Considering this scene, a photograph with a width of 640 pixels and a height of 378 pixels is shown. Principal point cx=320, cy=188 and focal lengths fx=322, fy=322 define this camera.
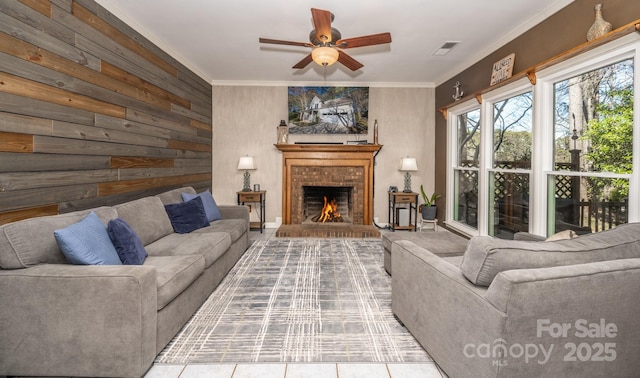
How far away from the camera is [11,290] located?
1685mm

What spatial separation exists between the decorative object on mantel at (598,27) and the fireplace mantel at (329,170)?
3380mm

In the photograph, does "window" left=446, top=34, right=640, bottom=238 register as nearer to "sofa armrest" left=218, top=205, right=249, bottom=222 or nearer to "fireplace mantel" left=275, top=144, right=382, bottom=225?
"fireplace mantel" left=275, top=144, right=382, bottom=225

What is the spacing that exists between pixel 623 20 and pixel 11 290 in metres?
4.39

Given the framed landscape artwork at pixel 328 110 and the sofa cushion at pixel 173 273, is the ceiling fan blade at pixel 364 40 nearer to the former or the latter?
the sofa cushion at pixel 173 273

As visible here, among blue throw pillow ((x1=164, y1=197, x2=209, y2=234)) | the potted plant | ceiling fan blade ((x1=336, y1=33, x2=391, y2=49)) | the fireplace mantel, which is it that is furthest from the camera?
the fireplace mantel

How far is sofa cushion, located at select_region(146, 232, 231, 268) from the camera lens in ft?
8.82

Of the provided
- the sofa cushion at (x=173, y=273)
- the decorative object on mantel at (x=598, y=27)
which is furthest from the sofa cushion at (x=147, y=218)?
the decorative object on mantel at (x=598, y=27)

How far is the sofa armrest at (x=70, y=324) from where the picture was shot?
1.68 metres

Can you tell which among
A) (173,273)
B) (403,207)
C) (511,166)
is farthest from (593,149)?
(173,273)

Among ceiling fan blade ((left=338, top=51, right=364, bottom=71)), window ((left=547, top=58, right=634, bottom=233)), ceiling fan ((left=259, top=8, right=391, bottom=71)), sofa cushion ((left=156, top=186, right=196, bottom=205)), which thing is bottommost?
sofa cushion ((left=156, top=186, right=196, bottom=205))

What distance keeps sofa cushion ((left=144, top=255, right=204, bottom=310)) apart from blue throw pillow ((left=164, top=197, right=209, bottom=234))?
973 millimetres

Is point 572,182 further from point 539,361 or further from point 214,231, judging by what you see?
point 214,231

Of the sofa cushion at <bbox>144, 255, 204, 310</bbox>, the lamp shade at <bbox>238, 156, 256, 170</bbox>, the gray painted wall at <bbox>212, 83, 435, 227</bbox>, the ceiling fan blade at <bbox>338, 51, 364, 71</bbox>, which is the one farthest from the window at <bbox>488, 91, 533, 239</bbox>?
the lamp shade at <bbox>238, 156, 256, 170</bbox>

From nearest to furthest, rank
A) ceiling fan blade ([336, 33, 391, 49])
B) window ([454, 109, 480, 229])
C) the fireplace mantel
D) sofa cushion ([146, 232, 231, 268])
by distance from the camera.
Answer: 1. sofa cushion ([146, 232, 231, 268])
2. ceiling fan blade ([336, 33, 391, 49])
3. window ([454, 109, 480, 229])
4. the fireplace mantel
